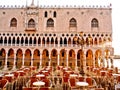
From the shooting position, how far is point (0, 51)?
4288cm

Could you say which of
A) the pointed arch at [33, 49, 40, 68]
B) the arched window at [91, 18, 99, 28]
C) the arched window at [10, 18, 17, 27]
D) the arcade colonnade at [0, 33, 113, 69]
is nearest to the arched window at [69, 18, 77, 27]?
the arcade colonnade at [0, 33, 113, 69]

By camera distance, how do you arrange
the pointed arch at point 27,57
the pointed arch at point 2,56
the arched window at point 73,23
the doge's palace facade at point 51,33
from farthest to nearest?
the arched window at point 73,23 < the pointed arch at point 27,57 < the pointed arch at point 2,56 < the doge's palace facade at point 51,33

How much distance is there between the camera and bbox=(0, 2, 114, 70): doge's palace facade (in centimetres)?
4194

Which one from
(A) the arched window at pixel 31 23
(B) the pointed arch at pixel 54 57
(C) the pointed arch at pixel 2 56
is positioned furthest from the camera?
(A) the arched window at pixel 31 23

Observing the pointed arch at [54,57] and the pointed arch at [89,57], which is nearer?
the pointed arch at [89,57]

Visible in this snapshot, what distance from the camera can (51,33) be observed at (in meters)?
43.2

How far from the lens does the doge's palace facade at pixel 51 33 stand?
41.9 meters

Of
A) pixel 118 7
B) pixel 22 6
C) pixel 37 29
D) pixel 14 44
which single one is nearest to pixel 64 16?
pixel 37 29

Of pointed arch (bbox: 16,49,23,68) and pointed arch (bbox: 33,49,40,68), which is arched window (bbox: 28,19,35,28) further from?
pointed arch (bbox: 16,49,23,68)

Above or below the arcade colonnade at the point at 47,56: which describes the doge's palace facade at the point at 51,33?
above

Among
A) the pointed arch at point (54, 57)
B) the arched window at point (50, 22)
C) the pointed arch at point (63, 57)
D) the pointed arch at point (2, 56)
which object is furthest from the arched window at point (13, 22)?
the pointed arch at point (63, 57)

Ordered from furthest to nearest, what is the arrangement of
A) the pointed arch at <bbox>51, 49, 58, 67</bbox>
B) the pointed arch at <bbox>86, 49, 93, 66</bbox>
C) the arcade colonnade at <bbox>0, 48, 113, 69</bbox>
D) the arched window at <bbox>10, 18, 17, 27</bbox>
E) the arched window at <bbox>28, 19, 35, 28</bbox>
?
the arched window at <bbox>10, 18, 17, 27</bbox> < the arched window at <bbox>28, 19, 35, 28</bbox> < the pointed arch at <bbox>51, 49, 58, 67</bbox> < the pointed arch at <bbox>86, 49, 93, 66</bbox> < the arcade colonnade at <bbox>0, 48, 113, 69</bbox>

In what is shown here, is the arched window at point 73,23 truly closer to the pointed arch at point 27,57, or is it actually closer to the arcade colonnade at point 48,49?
the arcade colonnade at point 48,49

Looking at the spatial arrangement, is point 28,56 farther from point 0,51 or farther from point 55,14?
point 55,14
